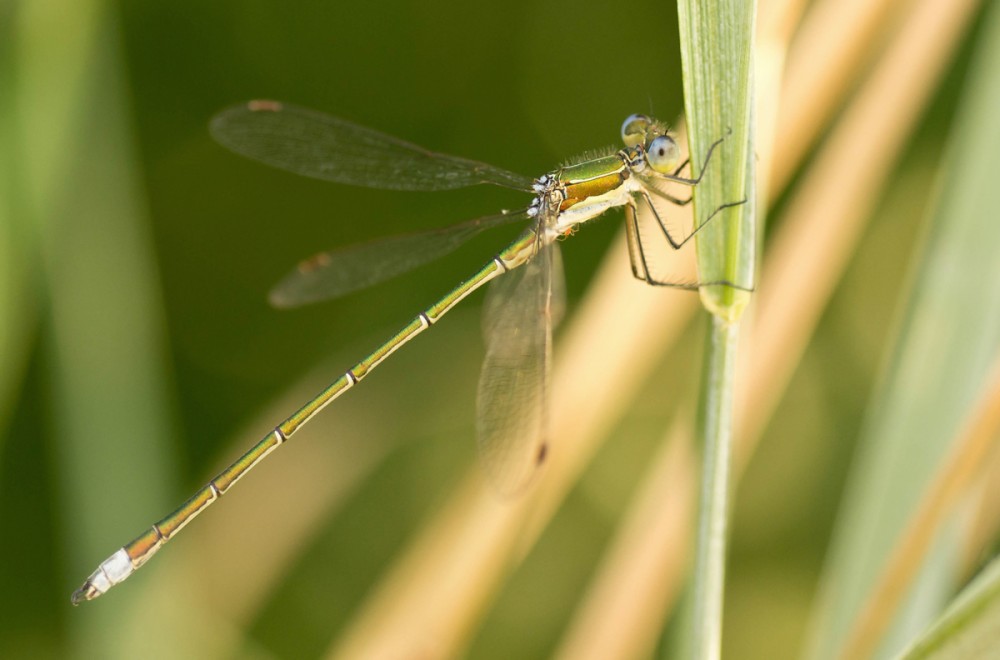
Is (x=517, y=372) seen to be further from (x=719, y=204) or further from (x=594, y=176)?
(x=719, y=204)

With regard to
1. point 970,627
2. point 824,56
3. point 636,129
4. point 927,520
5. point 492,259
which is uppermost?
point 492,259

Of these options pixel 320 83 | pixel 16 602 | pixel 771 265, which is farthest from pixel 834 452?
pixel 16 602

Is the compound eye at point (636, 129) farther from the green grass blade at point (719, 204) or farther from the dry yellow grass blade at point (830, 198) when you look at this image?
the green grass blade at point (719, 204)

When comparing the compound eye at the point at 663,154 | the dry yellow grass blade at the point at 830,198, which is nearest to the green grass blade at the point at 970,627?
the dry yellow grass blade at the point at 830,198

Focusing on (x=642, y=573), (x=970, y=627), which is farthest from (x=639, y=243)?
(x=970, y=627)

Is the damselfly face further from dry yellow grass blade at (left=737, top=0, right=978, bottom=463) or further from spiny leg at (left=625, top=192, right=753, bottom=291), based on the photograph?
dry yellow grass blade at (left=737, top=0, right=978, bottom=463)

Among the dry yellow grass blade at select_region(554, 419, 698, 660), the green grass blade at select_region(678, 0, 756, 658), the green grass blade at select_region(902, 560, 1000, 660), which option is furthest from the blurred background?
the green grass blade at select_region(902, 560, 1000, 660)

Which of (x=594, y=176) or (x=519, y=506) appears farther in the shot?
(x=594, y=176)

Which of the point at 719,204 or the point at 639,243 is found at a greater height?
the point at 639,243
